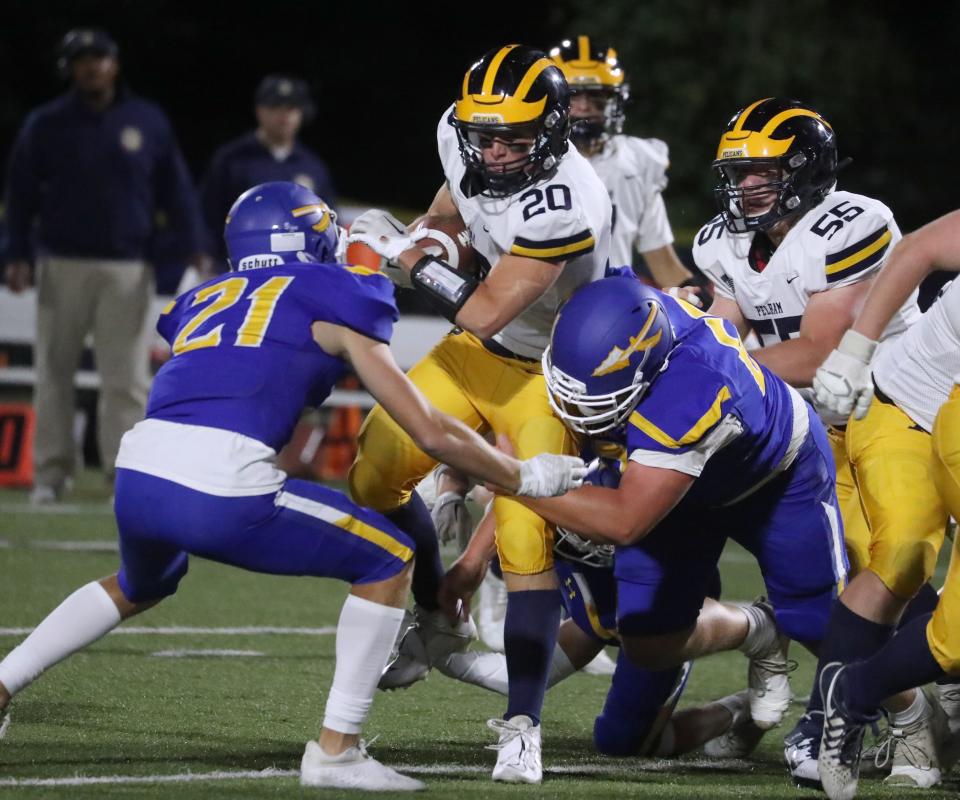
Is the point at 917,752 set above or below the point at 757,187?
below

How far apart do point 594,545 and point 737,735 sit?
0.62 meters

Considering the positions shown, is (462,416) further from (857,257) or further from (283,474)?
(857,257)

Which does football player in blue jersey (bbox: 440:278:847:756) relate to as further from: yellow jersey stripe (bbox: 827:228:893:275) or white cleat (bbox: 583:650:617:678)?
white cleat (bbox: 583:650:617:678)

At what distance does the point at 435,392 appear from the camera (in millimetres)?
4691

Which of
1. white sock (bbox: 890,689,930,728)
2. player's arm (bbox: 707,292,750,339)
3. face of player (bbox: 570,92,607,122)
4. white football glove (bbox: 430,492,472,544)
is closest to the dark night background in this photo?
face of player (bbox: 570,92,607,122)

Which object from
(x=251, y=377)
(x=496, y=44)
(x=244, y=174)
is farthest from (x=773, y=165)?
(x=496, y=44)

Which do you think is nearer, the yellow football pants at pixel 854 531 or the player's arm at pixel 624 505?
the player's arm at pixel 624 505

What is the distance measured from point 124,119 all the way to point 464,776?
17.6 feet

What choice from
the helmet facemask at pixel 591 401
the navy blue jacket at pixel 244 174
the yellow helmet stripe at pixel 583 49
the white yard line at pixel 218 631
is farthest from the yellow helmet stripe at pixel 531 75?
the navy blue jacket at pixel 244 174

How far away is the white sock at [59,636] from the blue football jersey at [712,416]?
120 cm

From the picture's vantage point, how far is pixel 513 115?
14.5 feet

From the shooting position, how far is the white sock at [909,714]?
4227 millimetres

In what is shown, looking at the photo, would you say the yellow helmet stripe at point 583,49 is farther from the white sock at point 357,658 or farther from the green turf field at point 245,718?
the white sock at point 357,658

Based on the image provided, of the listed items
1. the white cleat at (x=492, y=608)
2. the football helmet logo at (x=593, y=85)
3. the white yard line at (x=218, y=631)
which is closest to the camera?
the white yard line at (x=218, y=631)
